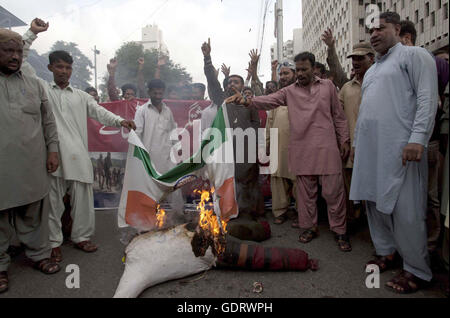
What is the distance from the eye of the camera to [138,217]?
3494mm

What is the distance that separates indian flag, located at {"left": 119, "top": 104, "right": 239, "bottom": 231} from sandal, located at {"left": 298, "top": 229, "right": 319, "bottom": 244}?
0.89m

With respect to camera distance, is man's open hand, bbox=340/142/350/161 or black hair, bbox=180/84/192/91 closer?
man's open hand, bbox=340/142/350/161

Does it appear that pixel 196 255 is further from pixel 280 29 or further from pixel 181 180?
pixel 280 29

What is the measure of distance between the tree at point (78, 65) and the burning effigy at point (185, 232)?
24820 mm

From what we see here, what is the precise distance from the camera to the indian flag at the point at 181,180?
3.43m

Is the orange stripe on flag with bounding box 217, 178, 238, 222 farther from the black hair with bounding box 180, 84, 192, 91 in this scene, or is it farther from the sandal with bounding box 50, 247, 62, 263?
the black hair with bounding box 180, 84, 192, 91

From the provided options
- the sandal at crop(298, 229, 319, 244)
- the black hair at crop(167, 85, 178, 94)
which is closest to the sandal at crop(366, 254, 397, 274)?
the sandal at crop(298, 229, 319, 244)

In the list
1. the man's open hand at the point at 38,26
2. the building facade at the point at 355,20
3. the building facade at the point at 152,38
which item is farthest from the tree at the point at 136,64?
the man's open hand at the point at 38,26

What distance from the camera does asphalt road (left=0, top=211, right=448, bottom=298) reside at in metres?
2.50

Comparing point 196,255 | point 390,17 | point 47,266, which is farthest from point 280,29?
point 47,266

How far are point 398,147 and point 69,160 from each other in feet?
10.9
